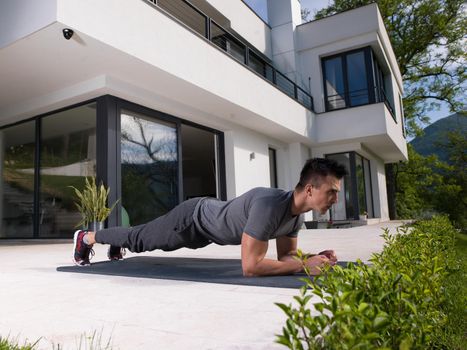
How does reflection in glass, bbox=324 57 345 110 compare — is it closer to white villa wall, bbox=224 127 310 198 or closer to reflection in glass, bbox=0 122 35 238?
white villa wall, bbox=224 127 310 198

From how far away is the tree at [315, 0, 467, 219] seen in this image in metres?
15.4

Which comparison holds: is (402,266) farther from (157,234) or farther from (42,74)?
(42,74)

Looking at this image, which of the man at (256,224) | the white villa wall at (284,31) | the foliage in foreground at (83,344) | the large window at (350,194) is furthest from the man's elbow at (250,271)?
the white villa wall at (284,31)

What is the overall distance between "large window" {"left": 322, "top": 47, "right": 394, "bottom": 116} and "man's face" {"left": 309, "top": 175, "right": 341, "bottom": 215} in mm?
9409

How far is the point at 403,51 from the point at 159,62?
538 inches

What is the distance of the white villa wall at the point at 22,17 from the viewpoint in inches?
172

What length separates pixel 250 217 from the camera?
2.12m

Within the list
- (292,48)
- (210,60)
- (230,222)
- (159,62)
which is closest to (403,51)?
(292,48)

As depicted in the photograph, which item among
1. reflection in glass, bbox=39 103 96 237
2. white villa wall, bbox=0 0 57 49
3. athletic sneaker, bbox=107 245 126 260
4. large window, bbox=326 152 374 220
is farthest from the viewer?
large window, bbox=326 152 374 220

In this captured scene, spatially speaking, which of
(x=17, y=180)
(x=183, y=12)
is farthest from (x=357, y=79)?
(x=17, y=180)

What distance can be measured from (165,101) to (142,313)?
585 centimetres

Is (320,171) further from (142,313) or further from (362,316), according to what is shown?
(362,316)

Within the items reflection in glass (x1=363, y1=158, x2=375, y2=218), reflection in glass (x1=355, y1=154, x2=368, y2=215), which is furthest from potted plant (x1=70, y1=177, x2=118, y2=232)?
reflection in glass (x1=363, y1=158, x2=375, y2=218)

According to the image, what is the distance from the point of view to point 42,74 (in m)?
5.81
